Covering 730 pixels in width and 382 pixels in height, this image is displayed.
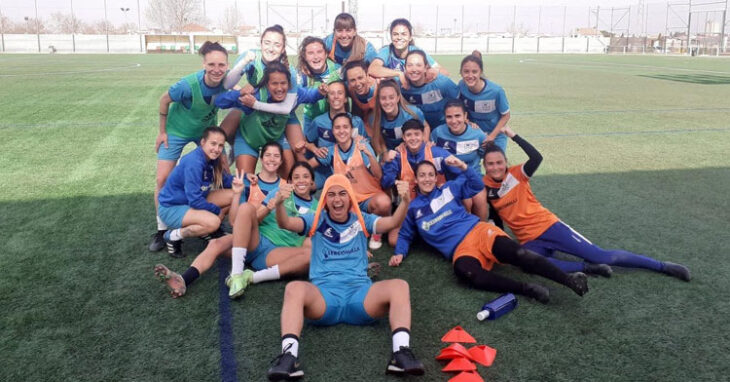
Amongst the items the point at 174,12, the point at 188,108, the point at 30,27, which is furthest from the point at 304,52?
the point at 30,27

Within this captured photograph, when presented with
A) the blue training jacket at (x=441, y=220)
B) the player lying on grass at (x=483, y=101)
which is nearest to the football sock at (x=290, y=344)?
the blue training jacket at (x=441, y=220)

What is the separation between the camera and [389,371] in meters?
2.75

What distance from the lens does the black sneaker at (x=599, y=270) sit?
12.8 ft

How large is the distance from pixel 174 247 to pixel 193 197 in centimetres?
43

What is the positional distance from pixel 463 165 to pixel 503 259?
0.86 meters

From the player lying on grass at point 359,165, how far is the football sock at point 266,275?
1119 millimetres

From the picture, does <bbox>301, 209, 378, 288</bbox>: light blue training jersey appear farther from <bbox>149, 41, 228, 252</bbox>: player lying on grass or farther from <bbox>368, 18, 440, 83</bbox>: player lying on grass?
<bbox>368, 18, 440, 83</bbox>: player lying on grass

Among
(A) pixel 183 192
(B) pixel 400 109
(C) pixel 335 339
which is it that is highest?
(B) pixel 400 109

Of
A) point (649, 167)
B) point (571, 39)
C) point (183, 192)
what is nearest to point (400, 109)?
point (183, 192)

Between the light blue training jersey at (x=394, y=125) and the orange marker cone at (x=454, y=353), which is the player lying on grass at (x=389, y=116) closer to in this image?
the light blue training jersey at (x=394, y=125)

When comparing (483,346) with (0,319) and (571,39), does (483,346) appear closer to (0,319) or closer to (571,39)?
(0,319)

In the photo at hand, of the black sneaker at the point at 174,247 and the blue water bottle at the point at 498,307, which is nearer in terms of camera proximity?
the blue water bottle at the point at 498,307

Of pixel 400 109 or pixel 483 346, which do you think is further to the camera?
pixel 400 109

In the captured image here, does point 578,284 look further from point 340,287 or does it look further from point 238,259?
point 238,259
